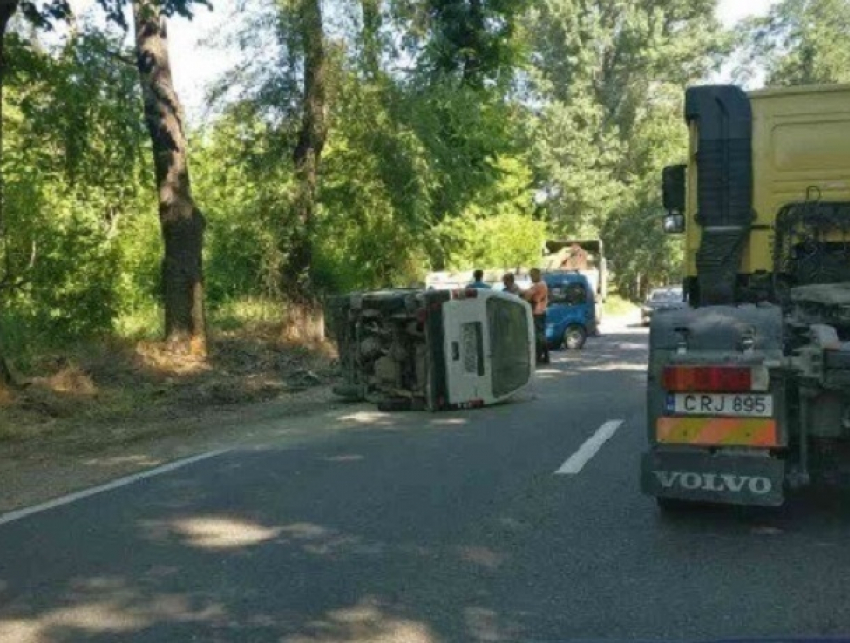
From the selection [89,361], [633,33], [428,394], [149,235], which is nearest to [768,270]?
[428,394]

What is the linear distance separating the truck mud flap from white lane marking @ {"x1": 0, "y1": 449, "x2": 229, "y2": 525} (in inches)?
170

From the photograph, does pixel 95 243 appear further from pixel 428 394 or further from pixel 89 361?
pixel 428 394

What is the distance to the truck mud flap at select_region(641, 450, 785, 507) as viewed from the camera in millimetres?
5988

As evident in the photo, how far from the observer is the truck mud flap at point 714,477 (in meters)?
5.99

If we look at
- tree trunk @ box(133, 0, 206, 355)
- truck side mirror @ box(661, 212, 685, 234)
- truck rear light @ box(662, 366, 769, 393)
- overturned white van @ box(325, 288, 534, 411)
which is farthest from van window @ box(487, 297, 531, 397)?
truck rear light @ box(662, 366, 769, 393)

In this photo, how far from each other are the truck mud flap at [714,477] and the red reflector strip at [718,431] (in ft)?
0.26

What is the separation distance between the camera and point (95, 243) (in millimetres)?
18938

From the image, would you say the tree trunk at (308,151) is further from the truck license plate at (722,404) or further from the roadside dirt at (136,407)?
the truck license plate at (722,404)

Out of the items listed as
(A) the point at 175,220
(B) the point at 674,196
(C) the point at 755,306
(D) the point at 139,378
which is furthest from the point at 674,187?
(A) the point at 175,220

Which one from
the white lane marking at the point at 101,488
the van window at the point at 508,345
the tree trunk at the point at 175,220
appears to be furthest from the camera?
the tree trunk at the point at 175,220

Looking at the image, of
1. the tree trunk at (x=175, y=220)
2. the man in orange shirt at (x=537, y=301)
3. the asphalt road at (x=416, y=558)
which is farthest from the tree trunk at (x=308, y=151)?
the asphalt road at (x=416, y=558)

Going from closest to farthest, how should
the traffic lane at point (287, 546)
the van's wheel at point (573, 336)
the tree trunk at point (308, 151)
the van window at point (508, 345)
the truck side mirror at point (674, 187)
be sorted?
the traffic lane at point (287, 546) → the truck side mirror at point (674, 187) → the van window at point (508, 345) → the tree trunk at point (308, 151) → the van's wheel at point (573, 336)

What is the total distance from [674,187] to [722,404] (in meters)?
3.03

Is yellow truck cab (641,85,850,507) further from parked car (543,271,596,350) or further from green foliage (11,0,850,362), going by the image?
parked car (543,271,596,350)
